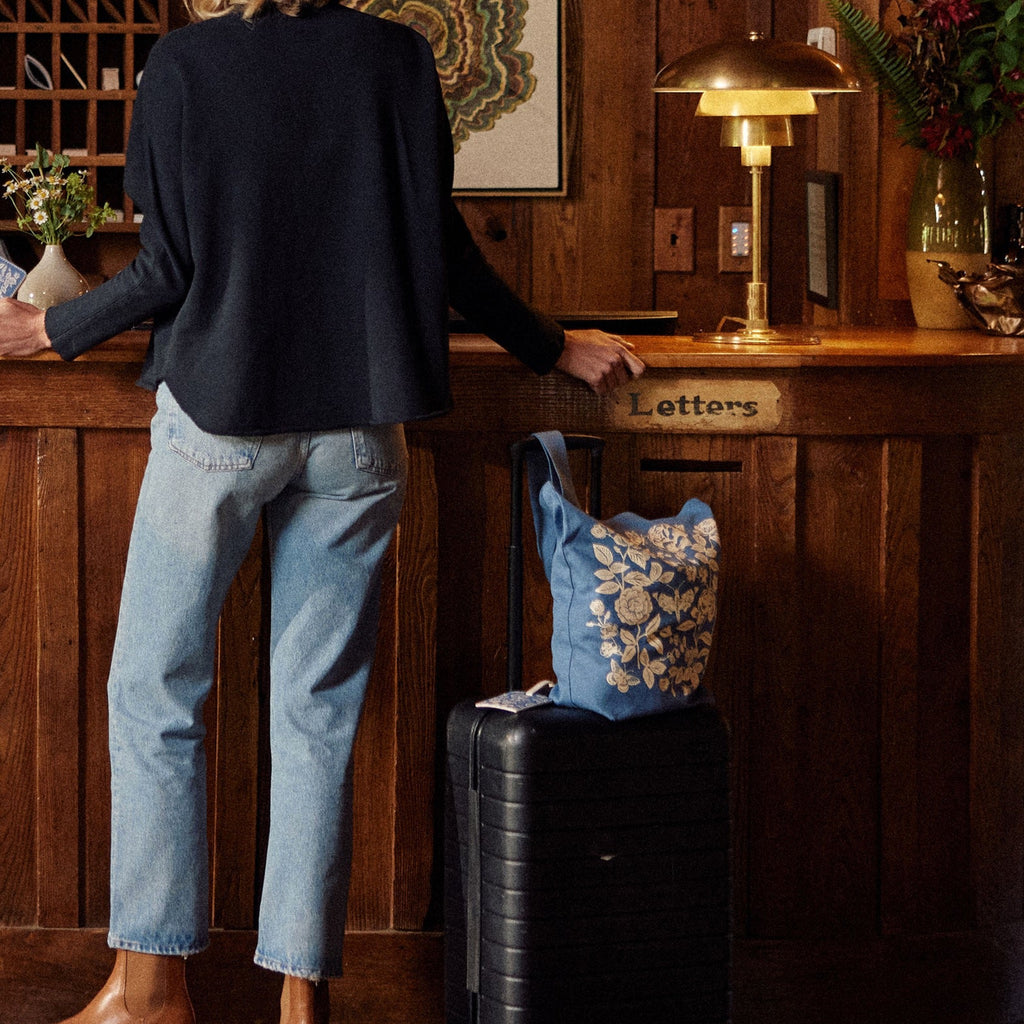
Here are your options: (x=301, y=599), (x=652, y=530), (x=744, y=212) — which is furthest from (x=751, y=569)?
(x=744, y=212)

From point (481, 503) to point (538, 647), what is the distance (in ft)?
0.80

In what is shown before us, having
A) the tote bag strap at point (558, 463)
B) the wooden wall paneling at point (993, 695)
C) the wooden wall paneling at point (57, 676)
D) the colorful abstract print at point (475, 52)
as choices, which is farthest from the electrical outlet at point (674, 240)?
the wooden wall paneling at point (57, 676)

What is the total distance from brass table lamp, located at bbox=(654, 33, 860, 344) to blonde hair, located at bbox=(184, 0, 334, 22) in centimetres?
72

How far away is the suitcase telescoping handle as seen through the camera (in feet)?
6.84

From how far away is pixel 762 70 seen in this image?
227 centimetres

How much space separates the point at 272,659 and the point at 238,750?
1.08 feet

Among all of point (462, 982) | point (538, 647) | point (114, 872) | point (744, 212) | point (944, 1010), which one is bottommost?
point (944, 1010)

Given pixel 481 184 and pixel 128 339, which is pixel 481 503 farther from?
pixel 481 184

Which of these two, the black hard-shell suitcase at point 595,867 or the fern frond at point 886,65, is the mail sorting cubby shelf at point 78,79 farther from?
the black hard-shell suitcase at point 595,867

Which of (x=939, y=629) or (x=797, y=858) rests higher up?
(x=939, y=629)

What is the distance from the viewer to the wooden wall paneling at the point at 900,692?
7.45 ft

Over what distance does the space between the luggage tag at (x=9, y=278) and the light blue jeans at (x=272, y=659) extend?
0.45 metres

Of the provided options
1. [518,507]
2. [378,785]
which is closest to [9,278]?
[518,507]

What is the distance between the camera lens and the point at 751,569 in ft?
7.48
